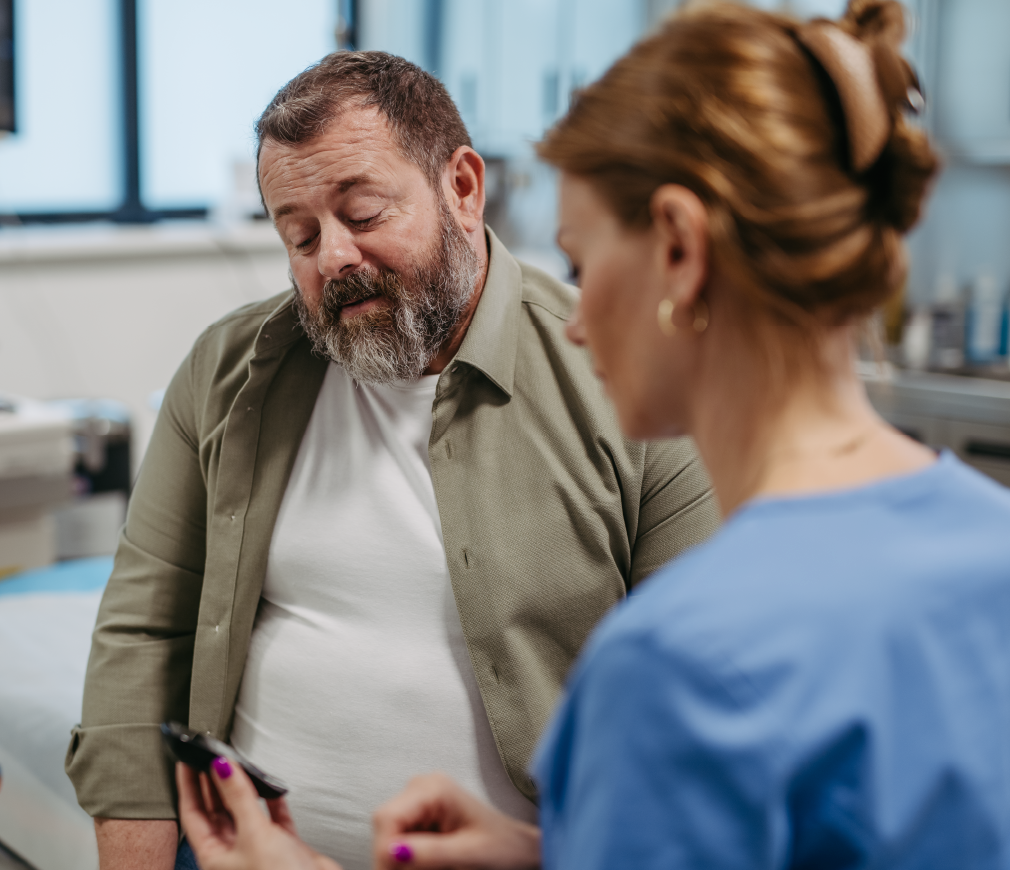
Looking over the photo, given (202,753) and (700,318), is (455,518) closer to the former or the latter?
(202,753)

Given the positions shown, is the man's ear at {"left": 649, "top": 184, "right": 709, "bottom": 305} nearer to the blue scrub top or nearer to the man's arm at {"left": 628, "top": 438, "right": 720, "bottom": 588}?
the blue scrub top

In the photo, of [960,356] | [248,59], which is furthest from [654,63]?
[248,59]

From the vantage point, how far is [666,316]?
0.69 m

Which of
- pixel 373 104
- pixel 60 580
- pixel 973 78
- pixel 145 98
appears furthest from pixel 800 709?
pixel 145 98

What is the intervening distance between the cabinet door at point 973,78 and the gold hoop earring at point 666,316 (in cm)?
305

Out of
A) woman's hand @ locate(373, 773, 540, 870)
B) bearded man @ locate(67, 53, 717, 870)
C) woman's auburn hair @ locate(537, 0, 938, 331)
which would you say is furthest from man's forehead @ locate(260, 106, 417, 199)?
woman's hand @ locate(373, 773, 540, 870)

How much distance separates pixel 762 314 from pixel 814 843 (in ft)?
0.98

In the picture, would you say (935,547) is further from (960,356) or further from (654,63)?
(960,356)

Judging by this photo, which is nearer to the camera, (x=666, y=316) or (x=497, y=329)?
(x=666, y=316)

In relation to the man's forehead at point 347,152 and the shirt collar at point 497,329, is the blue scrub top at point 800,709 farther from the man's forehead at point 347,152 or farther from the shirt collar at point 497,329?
the man's forehead at point 347,152

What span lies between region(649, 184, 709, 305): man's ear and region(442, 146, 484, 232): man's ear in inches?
26.7

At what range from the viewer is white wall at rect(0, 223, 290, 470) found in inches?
121

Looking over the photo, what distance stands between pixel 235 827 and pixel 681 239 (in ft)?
1.99

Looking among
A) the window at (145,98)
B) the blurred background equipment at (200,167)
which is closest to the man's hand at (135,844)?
the blurred background equipment at (200,167)
